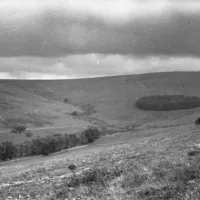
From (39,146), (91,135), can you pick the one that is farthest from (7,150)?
(91,135)

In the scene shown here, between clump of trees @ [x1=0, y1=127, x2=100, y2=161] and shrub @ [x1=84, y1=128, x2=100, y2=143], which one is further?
shrub @ [x1=84, y1=128, x2=100, y2=143]

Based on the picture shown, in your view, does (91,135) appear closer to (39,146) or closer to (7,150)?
(39,146)

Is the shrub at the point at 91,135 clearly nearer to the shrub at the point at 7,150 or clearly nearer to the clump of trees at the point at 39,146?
the clump of trees at the point at 39,146

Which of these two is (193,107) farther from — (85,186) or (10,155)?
(85,186)

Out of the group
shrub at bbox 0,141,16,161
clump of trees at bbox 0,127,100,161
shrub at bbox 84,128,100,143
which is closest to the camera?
shrub at bbox 0,141,16,161

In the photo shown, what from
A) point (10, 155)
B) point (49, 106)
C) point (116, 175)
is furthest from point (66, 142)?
point (49, 106)

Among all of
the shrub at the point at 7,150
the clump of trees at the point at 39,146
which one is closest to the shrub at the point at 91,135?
the clump of trees at the point at 39,146

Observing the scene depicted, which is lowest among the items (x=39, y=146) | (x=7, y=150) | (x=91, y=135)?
(x=91, y=135)

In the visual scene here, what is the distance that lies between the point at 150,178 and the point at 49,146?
77.6 meters

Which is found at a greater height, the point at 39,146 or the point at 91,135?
the point at 39,146

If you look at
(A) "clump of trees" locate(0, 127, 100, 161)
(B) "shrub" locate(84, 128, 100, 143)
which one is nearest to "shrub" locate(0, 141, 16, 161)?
(A) "clump of trees" locate(0, 127, 100, 161)

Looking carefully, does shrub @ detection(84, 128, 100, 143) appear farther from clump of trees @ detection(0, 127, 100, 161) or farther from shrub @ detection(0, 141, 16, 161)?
shrub @ detection(0, 141, 16, 161)

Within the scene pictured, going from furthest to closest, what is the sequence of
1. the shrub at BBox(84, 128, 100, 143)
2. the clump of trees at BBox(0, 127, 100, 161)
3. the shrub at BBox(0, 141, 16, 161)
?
the shrub at BBox(84, 128, 100, 143) → the clump of trees at BBox(0, 127, 100, 161) → the shrub at BBox(0, 141, 16, 161)

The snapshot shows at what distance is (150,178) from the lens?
15742 millimetres
